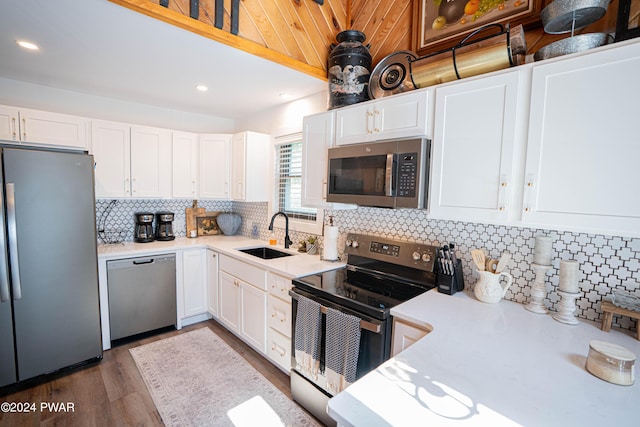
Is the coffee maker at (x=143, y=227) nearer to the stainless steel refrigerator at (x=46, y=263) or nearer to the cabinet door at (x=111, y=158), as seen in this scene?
the cabinet door at (x=111, y=158)

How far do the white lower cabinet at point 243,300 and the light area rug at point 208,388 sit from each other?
0.21m

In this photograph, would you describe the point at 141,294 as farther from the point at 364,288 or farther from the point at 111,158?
the point at 364,288

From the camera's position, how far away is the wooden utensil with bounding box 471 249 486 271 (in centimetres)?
168

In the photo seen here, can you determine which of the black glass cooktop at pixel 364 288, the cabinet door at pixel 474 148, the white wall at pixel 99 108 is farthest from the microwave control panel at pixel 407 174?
the white wall at pixel 99 108

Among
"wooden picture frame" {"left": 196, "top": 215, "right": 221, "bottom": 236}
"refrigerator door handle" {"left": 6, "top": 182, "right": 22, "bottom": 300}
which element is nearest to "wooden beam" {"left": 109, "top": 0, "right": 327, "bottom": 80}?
"refrigerator door handle" {"left": 6, "top": 182, "right": 22, "bottom": 300}

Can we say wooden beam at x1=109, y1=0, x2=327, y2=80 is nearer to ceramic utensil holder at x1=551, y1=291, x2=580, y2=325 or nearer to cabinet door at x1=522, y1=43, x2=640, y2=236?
cabinet door at x1=522, y1=43, x2=640, y2=236

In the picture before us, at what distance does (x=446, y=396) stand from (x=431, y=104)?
143 centimetres

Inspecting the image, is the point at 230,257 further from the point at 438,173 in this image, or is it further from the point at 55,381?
the point at 438,173

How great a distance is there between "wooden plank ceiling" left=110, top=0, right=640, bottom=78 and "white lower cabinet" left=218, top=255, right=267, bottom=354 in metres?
1.70

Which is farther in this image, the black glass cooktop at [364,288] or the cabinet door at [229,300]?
the cabinet door at [229,300]

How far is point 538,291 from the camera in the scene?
1.53 m

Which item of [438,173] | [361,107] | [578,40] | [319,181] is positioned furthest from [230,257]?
[578,40]

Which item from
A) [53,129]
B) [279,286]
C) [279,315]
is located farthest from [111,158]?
[279,315]

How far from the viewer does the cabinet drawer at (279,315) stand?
7.18 ft
